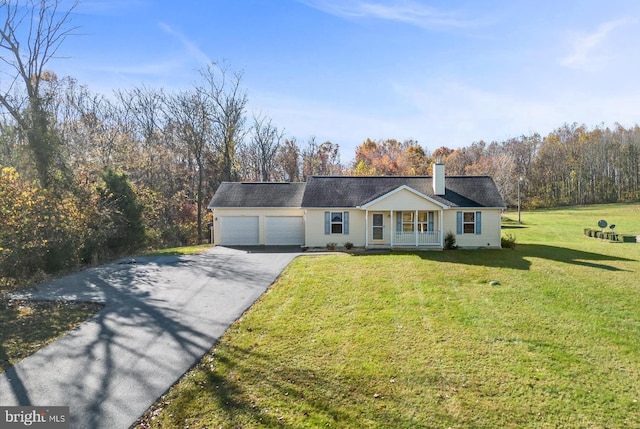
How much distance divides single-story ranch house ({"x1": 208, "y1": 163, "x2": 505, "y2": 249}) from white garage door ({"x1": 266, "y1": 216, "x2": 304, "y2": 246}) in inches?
2.5

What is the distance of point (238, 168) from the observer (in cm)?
3691

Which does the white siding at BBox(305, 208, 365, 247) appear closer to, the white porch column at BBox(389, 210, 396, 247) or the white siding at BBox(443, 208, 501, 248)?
the white porch column at BBox(389, 210, 396, 247)

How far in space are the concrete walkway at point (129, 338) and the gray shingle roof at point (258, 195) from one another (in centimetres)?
718

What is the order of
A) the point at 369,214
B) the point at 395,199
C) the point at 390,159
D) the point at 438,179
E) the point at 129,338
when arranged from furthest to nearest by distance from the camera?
1. the point at 390,159
2. the point at 438,179
3. the point at 369,214
4. the point at 395,199
5. the point at 129,338

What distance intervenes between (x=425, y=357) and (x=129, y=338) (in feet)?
20.7

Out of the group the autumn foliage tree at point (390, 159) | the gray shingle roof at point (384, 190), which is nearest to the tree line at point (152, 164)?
the autumn foliage tree at point (390, 159)

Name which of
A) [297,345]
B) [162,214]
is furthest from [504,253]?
[162,214]

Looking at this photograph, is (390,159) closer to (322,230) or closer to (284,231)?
(284,231)

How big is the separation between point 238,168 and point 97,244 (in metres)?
21.8

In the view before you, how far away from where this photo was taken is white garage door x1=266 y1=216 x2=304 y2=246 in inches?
830

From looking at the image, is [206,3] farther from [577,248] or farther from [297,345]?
[577,248]

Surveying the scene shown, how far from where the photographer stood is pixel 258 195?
864 inches

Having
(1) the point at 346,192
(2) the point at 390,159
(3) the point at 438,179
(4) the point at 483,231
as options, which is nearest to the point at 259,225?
(1) the point at 346,192

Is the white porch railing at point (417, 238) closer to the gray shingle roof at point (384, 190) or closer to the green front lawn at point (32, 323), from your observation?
the gray shingle roof at point (384, 190)
